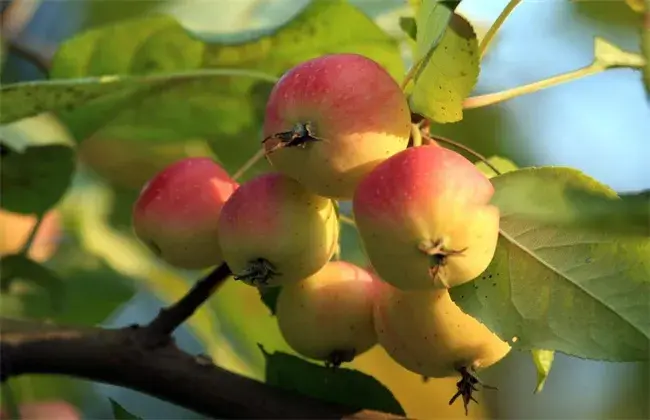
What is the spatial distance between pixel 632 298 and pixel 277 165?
24 cm

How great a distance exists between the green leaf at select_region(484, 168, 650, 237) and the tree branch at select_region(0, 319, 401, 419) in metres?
0.22

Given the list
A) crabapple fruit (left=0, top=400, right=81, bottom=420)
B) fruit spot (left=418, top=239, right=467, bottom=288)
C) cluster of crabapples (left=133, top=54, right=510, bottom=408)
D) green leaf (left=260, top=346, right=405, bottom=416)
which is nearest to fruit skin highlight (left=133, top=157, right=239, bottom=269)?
cluster of crabapples (left=133, top=54, right=510, bottom=408)

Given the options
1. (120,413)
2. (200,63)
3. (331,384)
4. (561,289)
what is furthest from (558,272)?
(200,63)

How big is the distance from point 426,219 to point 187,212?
23 cm

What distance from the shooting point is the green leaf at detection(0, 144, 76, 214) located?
0.96 meters

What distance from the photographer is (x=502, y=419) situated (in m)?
1.57

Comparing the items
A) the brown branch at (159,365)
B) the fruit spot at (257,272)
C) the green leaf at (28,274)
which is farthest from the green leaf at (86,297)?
the fruit spot at (257,272)

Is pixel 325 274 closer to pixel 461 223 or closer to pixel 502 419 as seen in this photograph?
pixel 461 223

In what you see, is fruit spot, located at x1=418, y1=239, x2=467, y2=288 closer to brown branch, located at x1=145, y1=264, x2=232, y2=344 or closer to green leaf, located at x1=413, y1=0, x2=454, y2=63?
green leaf, located at x1=413, y1=0, x2=454, y2=63

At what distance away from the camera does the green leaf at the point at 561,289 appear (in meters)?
0.58

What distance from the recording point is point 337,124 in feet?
1.84

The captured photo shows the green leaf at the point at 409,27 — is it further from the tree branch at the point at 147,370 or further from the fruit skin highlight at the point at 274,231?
Result: the tree branch at the point at 147,370

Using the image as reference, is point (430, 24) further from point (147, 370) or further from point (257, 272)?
point (147, 370)

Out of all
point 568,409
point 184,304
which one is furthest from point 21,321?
point 568,409
